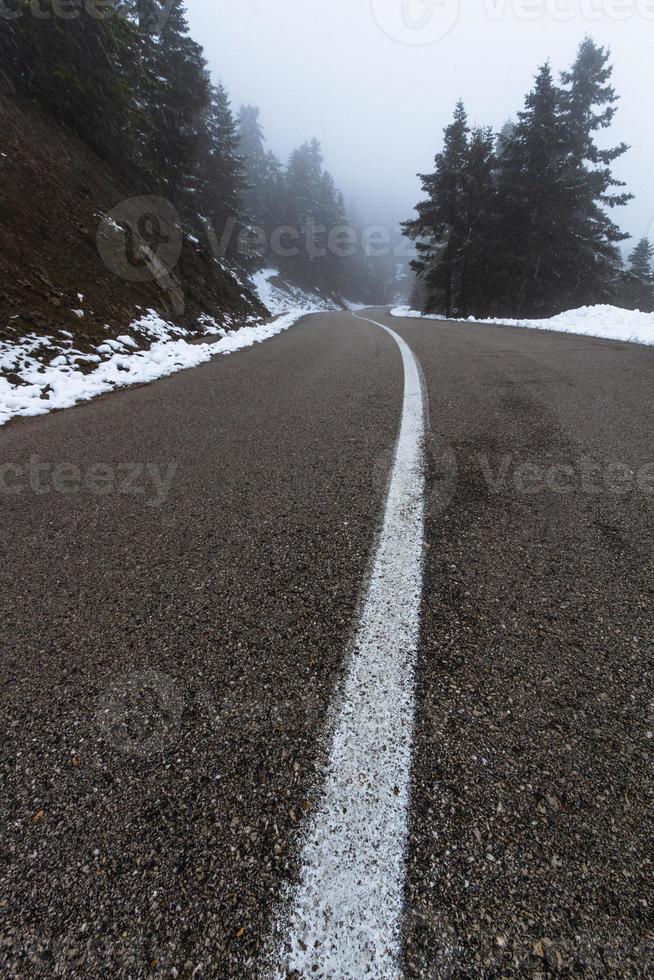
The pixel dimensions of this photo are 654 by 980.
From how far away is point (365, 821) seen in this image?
2.88ft

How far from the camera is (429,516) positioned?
1995 mm

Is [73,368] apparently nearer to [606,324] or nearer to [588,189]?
[606,324]

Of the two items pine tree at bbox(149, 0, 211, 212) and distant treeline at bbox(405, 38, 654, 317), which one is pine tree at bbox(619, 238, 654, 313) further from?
pine tree at bbox(149, 0, 211, 212)

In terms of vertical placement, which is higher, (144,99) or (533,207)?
(144,99)

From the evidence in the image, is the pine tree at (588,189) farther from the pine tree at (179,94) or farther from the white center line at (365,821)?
the white center line at (365,821)

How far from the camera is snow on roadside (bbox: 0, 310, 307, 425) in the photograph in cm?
411

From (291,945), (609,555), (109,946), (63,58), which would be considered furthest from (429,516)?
(63,58)

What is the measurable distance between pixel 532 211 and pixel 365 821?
2518 centimetres

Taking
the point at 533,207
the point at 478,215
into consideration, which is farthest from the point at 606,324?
the point at 478,215

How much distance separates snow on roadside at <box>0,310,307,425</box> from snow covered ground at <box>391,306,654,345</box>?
28.1 ft

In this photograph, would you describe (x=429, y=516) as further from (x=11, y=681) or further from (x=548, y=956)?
(x=11, y=681)

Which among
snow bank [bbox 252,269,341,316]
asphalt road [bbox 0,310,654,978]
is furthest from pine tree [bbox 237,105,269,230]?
asphalt road [bbox 0,310,654,978]

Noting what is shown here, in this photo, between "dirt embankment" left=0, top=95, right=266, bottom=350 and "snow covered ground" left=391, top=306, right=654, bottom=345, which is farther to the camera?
"snow covered ground" left=391, top=306, right=654, bottom=345

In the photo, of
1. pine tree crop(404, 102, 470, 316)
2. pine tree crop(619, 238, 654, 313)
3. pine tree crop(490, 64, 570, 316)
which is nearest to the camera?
pine tree crop(490, 64, 570, 316)
